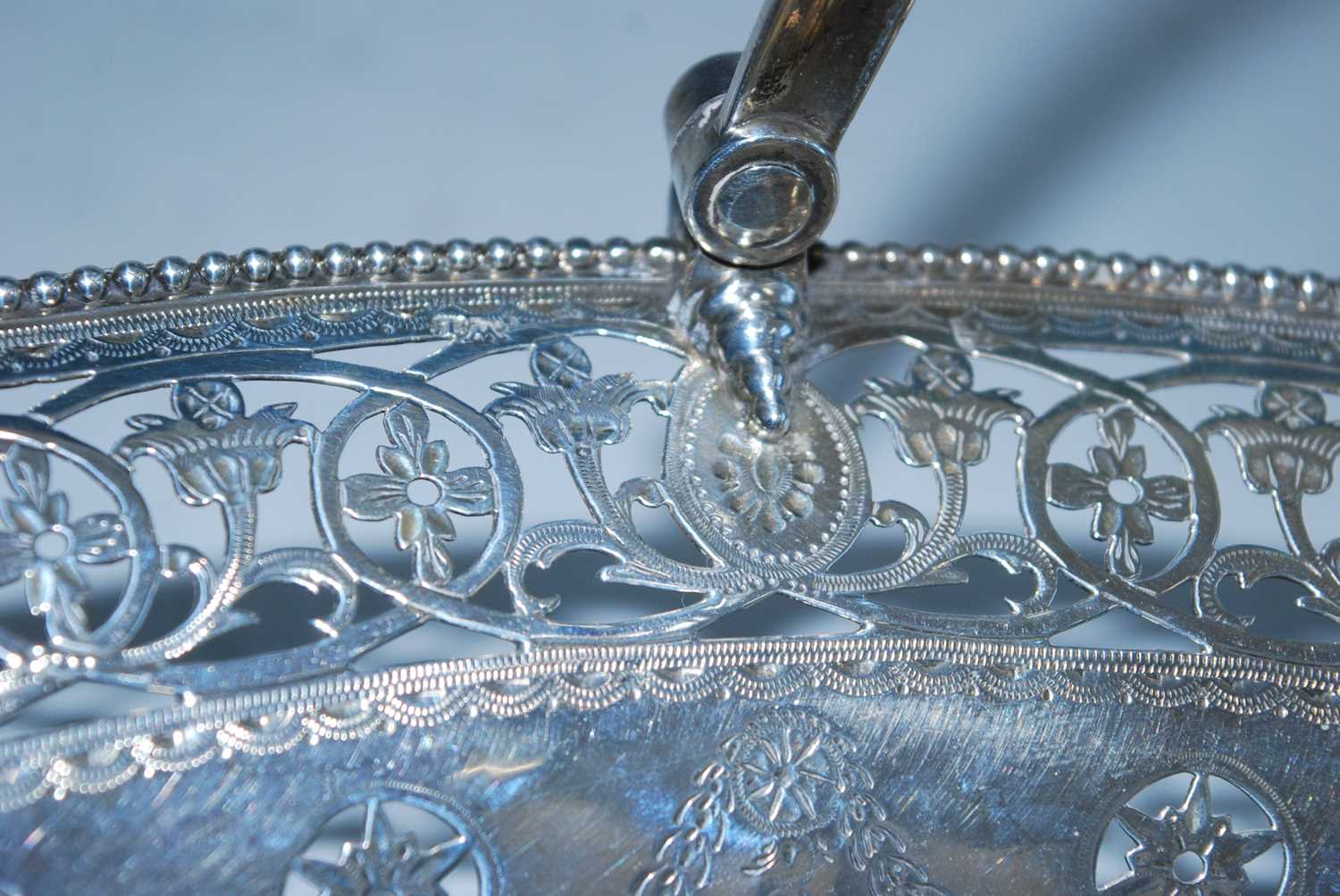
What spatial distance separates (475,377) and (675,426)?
221 mm

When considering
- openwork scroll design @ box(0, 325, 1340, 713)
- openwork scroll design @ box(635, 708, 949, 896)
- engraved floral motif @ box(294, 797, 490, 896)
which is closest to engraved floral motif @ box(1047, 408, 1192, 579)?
openwork scroll design @ box(0, 325, 1340, 713)

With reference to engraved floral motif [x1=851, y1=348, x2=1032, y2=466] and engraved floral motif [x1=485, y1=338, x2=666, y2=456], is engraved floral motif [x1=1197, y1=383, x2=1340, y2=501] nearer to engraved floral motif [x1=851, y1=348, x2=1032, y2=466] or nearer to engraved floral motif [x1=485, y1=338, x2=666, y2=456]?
engraved floral motif [x1=851, y1=348, x2=1032, y2=466]

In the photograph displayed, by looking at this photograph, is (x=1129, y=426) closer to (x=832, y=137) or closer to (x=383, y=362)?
(x=832, y=137)

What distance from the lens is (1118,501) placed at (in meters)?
0.48

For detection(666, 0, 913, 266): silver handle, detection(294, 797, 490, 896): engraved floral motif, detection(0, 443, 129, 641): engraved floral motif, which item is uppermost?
detection(666, 0, 913, 266): silver handle

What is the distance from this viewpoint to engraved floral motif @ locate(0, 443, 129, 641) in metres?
0.40

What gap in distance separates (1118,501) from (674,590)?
6.2 inches

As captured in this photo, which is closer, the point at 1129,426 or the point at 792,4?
the point at 792,4

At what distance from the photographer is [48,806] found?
379mm

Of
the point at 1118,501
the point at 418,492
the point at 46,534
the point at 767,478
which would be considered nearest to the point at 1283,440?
the point at 1118,501

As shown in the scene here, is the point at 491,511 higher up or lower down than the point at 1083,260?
lower down

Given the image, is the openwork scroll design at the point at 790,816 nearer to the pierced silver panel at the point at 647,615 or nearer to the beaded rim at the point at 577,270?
the pierced silver panel at the point at 647,615

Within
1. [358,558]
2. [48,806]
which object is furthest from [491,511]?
[48,806]

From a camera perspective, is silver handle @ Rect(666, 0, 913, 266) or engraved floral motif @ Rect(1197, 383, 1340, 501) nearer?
silver handle @ Rect(666, 0, 913, 266)
